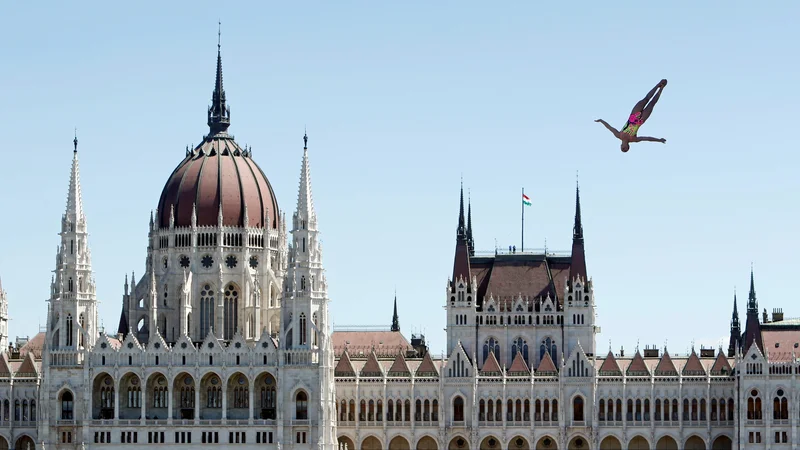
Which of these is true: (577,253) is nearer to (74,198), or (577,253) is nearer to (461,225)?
(461,225)

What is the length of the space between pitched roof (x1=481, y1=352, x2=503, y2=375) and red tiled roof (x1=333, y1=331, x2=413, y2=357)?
11.5m

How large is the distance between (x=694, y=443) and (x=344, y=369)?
3251 centimetres

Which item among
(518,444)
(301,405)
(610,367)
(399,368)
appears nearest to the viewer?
(301,405)

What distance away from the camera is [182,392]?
166125 mm

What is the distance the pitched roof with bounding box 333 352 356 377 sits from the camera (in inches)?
6624

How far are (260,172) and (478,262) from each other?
2297cm

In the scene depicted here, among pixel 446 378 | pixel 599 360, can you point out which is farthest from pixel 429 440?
pixel 599 360

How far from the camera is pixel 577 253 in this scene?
574 ft

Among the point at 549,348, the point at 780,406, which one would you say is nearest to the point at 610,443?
the point at 549,348

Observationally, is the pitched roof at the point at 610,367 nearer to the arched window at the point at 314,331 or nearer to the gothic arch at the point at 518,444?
the gothic arch at the point at 518,444

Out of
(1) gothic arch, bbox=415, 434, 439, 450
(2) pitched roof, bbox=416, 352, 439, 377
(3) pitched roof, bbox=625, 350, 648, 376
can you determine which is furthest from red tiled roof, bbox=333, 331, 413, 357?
(3) pitched roof, bbox=625, 350, 648, 376

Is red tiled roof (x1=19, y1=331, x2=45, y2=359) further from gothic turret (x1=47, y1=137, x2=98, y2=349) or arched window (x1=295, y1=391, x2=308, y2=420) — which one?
arched window (x1=295, y1=391, x2=308, y2=420)

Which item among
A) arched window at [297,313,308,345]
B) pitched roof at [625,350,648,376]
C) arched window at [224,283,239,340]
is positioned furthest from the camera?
arched window at [224,283,239,340]

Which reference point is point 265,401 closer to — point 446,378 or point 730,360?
point 446,378
